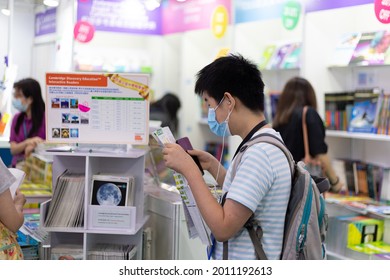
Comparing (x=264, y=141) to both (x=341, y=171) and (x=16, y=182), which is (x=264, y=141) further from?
(x=341, y=171)

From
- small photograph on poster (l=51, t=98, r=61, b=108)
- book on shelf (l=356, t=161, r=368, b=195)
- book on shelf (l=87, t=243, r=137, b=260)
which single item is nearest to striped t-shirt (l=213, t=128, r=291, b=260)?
book on shelf (l=87, t=243, r=137, b=260)

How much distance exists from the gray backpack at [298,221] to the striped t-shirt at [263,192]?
0.07 feet

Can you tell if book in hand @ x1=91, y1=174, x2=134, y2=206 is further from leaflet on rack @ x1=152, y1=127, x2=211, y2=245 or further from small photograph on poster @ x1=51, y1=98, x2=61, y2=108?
leaflet on rack @ x1=152, y1=127, x2=211, y2=245

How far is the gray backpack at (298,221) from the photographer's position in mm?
2014

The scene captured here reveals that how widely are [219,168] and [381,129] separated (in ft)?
8.23

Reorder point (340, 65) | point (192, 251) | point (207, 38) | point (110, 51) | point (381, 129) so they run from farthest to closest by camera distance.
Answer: point (110, 51), point (207, 38), point (340, 65), point (381, 129), point (192, 251)

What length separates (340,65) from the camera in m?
5.01

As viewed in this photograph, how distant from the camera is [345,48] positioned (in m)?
4.97

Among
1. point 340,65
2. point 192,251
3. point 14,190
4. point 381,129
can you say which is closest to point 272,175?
point 14,190

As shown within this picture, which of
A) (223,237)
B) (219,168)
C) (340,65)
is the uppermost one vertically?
(340,65)

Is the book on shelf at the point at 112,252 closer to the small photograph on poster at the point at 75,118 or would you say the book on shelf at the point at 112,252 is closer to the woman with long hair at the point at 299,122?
the small photograph on poster at the point at 75,118

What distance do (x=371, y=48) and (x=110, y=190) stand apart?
2.70m

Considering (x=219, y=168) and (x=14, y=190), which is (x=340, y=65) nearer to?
(x=219, y=168)

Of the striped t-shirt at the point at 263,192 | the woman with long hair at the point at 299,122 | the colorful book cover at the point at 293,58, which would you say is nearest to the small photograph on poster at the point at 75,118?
the striped t-shirt at the point at 263,192
